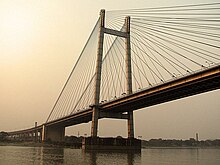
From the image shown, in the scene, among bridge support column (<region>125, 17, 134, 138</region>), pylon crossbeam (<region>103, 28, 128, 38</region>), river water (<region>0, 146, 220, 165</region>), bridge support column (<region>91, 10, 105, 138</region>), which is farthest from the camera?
pylon crossbeam (<region>103, 28, 128, 38</region>)

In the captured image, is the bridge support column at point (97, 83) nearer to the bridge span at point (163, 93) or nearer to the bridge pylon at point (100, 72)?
the bridge pylon at point (100, 72)

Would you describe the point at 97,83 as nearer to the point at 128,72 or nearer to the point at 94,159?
the point at 128,72

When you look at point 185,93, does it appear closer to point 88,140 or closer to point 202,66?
point 202,66

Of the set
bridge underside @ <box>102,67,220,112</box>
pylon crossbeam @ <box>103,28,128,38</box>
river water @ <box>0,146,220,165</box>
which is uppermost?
pylon crossbeam @ <box>103,28,128,38</box>

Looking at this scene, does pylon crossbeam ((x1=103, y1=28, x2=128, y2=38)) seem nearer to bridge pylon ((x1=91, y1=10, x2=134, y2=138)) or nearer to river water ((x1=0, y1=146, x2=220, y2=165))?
bridge pylon ((x1=91, y1=10, x2=134, y2=138))

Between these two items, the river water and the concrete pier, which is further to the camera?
the concrete pier

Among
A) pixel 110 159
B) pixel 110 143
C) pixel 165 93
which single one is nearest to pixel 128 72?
pixel 165 93

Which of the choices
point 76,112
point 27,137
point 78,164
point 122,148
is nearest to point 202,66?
point 78,164

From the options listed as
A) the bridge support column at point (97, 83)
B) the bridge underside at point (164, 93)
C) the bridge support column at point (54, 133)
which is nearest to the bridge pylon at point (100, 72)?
the bridge support column at point (97, 83)

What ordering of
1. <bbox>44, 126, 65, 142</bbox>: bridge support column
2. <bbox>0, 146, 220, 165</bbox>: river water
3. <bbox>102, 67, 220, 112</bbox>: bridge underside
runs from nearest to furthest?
1. <bbox>0, 146, 220, 165</bbox>: river water
2. <bbox>102, 67, 220, 112</bbox>: bridge underside
3. <bbox>44, 126, 65, 142</bbox>: bridge support column

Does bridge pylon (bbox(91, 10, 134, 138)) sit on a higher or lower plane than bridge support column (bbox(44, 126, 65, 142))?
higher

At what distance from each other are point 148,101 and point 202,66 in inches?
509

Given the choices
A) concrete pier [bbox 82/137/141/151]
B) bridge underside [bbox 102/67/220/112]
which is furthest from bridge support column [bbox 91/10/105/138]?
bridge underside [bbox 102/67/220/112]

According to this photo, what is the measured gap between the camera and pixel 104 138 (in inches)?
1750
